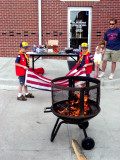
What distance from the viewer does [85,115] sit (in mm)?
3645

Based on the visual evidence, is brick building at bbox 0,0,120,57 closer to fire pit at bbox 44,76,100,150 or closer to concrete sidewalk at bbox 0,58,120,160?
concrete sidewalk at bbox 0,58,120,160

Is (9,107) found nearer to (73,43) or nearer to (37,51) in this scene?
(37,51)

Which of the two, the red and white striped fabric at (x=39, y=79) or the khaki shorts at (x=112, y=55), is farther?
the khaki shorts at (x=112, y=55)

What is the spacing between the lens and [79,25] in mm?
10477

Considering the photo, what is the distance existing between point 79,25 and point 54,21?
1199mm

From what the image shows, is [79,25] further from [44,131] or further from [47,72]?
[44,131]

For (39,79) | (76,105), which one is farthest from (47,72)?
(76,105)

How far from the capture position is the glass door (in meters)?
10.2

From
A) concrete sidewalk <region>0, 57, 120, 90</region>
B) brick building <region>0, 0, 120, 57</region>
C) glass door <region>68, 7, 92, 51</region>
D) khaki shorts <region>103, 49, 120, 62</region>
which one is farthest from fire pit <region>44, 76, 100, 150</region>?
glass door <region>68, 7, 92, 51</region>

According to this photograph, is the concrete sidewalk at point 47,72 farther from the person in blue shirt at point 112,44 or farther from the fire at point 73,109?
the fire at point 73,109

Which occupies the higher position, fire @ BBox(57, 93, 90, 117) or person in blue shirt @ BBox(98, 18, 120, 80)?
person in blue shirt @ BBox(98, 18, 120, 80)

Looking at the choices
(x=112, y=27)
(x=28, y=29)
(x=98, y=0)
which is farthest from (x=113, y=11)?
(x=28, y=29)

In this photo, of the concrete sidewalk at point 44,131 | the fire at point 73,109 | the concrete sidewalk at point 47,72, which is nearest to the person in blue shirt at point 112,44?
the concrete sidewalk at point 47,72

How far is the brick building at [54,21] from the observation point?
997cm
